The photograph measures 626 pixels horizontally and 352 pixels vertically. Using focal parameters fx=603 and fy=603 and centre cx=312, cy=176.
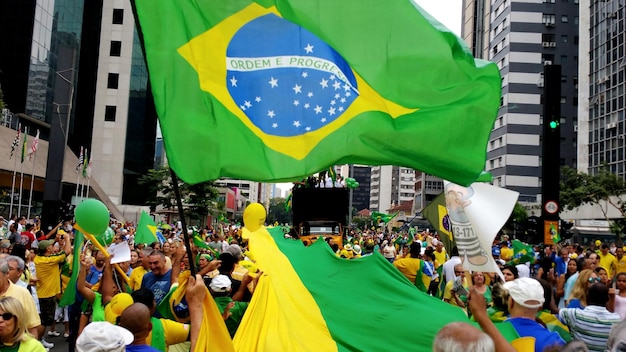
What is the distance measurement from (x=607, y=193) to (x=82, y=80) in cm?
4601

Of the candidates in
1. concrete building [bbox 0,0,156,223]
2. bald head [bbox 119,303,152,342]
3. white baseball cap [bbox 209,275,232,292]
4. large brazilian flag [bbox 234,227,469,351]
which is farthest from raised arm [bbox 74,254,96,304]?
concrete building [bbox 0,0,156,223]

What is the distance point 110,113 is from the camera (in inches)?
2218

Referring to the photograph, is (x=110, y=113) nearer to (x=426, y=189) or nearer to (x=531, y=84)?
(x=531, y=84)

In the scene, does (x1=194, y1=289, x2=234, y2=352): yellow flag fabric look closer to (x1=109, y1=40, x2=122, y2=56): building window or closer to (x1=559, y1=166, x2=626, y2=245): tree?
(x1=559, y1=166, x2=626, y2=245): tree

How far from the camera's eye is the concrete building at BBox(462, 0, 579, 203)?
263 feet

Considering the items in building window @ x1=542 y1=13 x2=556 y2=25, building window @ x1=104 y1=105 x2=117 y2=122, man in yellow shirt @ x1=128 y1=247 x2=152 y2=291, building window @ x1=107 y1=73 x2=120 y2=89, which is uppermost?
building window @ x1=542 y1=13 x2=556 y2=25

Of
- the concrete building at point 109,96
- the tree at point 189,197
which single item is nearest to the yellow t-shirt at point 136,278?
the tree at point 189,197

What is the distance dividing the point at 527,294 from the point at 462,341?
1851 millimetres

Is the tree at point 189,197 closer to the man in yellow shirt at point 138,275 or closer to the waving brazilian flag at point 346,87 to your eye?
the man in yellow shirt at point 138,275

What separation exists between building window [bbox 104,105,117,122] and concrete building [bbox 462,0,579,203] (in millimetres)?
50207

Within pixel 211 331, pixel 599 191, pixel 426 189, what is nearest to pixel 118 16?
pixel 599 191

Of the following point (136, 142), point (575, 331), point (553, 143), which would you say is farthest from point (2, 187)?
point (575, 331)

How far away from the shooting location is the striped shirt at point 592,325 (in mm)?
5312

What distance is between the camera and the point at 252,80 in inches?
233
